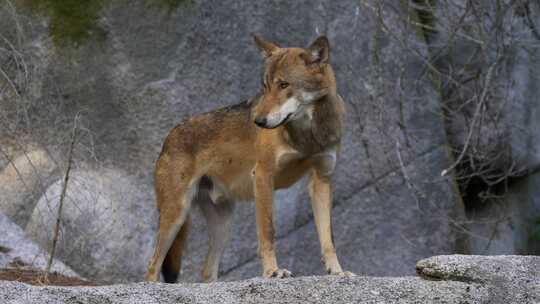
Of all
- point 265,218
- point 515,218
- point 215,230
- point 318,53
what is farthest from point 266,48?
point 515,218

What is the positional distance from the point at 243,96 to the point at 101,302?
4.49m

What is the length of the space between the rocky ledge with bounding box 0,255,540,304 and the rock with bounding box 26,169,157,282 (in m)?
3.75

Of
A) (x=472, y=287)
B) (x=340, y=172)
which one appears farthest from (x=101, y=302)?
(x=340, y=172)

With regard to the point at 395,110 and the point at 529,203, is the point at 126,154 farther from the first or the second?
the point at 529,203

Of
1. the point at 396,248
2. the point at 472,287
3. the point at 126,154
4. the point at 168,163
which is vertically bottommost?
the point at 472,287

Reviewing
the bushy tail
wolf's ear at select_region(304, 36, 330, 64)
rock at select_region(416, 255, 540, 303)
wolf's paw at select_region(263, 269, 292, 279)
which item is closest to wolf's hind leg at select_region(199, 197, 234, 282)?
the bushy tail

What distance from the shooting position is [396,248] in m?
9.35

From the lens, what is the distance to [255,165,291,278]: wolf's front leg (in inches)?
244

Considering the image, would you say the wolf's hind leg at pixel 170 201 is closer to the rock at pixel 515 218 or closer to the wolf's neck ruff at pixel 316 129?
the wolf's neck ruff at pixel 316 129

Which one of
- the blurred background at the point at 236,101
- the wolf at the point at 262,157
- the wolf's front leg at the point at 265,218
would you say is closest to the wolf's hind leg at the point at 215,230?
the wolf at the point at 262,157

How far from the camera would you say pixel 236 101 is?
901cm

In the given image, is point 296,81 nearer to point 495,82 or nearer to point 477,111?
point 477,111

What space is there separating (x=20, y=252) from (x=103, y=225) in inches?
29.8

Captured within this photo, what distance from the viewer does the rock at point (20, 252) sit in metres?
8.14
